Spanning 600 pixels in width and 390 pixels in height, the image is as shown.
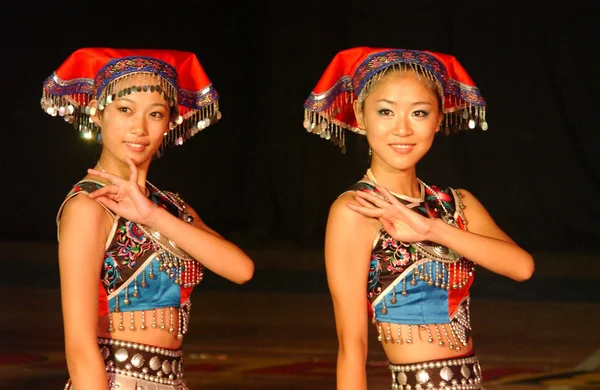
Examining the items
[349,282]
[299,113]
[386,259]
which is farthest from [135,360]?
[299,113]

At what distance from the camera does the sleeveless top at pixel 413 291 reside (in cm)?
253

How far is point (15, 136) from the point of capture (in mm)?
7855

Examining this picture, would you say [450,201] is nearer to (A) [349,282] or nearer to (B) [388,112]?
(B) [388,112]

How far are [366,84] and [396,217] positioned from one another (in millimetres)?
386

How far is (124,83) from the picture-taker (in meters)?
2.52

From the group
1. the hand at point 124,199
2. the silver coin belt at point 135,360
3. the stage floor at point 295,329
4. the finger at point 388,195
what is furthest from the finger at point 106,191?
the stage floor at point 295,329

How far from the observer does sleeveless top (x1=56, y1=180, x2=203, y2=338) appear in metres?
2.48

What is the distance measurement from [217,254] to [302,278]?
4501 mm

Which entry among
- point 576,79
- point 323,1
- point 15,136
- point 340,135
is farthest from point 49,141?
point 340,135

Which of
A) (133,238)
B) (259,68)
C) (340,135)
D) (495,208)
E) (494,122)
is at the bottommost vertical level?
(133,238)

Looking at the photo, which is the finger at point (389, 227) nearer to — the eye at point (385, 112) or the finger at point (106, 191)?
the eye at point (385, 112)

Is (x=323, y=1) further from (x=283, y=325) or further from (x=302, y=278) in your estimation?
(x=283, y=325)

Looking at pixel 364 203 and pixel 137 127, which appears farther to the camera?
pixel 137 127

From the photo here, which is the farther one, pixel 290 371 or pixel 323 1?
pixel 323 1
